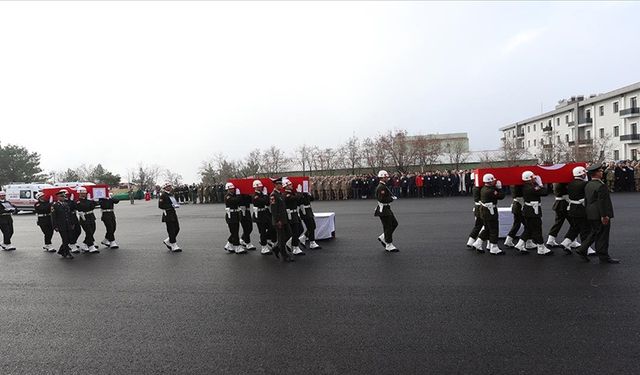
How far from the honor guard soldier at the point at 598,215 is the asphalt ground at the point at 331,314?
349 mm

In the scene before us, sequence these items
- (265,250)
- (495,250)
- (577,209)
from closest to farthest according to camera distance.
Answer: (577,209)
(495,250)
(265,250)

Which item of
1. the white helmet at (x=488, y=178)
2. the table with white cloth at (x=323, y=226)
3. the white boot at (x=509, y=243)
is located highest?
the white helmet at (x=488, y=178)

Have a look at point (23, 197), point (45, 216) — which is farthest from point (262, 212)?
point (23, 197)

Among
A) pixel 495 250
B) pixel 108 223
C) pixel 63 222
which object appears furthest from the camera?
pixel 108 223

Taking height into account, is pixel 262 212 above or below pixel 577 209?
above

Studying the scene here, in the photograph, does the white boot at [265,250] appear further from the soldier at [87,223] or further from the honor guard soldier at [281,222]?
the soldier at [87,223]

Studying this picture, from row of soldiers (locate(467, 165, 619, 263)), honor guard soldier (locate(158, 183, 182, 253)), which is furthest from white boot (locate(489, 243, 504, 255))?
honor guard soldier (locate(158, 183, 182, 253))

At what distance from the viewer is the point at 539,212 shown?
10.0 meters

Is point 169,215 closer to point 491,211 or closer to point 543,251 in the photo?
point 491,211

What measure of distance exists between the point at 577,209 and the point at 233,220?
8.18 m

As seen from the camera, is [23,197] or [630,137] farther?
[630,137]

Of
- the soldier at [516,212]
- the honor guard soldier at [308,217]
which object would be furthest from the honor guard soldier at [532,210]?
the honor guard soldier at [308,217]

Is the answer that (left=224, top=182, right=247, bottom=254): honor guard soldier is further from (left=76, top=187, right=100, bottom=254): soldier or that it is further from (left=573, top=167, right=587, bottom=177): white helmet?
(left=573, top=167, right=587, bottom=177): white helmet

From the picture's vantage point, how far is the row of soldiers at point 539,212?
8.91 meters
